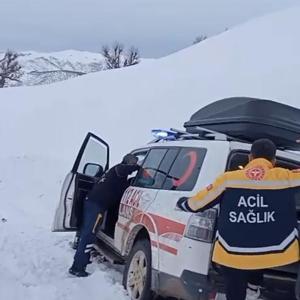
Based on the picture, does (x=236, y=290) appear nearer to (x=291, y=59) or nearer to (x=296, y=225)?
(x=296, y=225)

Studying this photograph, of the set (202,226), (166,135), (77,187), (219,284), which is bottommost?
(219,284)

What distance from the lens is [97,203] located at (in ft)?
24.2

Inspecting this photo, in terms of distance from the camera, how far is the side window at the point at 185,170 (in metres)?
5.50

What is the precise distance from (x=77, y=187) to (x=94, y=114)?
15879mm

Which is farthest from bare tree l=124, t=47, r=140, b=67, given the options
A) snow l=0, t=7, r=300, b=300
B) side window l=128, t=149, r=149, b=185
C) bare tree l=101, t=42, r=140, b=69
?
side window l=128, t=149, r=149, b=185

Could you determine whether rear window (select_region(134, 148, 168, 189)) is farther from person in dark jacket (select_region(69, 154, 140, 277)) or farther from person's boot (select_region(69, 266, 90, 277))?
person's boot (select_region(69, 266, 90, 277))

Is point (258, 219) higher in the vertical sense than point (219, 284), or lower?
higher

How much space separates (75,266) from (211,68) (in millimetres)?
19507

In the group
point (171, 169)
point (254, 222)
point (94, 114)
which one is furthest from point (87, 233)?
point (94, 114)

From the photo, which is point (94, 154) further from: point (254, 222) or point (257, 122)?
point (254, 222)

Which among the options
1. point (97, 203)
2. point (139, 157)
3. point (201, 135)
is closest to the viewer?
point (201, 135)

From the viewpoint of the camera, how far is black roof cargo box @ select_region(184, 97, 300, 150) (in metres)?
5.86

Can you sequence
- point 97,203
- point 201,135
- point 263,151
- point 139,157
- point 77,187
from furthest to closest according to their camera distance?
point 77,187 → point 139,157 → point 97,203 → point 201,135 → point 263,151

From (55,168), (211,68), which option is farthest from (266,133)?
(211,68)
